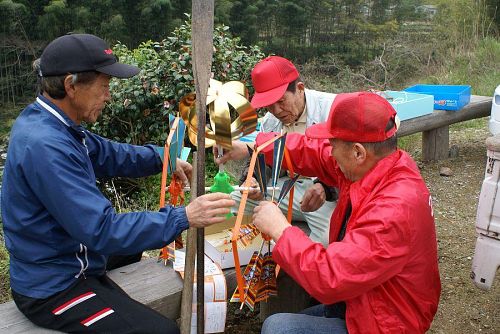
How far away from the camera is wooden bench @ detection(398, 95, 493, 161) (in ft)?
18.4

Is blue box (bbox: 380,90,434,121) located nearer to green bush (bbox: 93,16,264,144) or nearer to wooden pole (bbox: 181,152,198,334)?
green bush (bbox: 93,16,264,144)

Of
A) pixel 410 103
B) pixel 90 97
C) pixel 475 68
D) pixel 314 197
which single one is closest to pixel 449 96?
pixel 410 103

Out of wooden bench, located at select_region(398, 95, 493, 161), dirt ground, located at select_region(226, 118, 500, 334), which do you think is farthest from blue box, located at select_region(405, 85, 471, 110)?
dirt ground, located at select_region(226, 118, 500, 334)

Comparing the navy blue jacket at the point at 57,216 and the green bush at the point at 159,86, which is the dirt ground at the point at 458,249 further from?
the green bush at the point at 159,86

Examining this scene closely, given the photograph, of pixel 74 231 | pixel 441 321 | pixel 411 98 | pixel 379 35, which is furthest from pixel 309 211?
pixel 379 35

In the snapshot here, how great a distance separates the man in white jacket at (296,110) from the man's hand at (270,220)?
439mm

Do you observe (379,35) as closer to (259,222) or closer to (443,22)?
(443,22)

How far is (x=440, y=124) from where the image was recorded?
578 cm

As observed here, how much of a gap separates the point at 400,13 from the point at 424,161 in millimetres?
20130

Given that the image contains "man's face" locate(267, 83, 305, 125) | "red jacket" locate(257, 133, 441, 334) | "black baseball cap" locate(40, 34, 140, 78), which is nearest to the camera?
"red jacket" locate(257, 133, 441, 334)

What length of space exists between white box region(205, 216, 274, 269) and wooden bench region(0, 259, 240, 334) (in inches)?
2.6

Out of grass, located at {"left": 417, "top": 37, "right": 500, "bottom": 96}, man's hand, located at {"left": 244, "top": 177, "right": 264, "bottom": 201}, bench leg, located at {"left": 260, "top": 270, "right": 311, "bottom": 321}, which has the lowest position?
bench leg, located at {"left": 260, "top": 270, "right": 311, "bottom": 321}

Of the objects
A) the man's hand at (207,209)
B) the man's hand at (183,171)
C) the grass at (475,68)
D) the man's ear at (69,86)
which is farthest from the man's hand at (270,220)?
the grass at (475,68)

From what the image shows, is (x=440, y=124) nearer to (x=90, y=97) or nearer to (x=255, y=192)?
(x=255, y=192)
